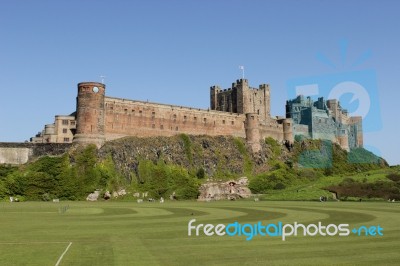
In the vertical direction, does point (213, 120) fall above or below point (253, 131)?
above

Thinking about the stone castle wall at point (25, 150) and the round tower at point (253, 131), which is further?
the round tower at point (253, 131)

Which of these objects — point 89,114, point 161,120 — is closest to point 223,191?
point 161,120

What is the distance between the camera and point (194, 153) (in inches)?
4016

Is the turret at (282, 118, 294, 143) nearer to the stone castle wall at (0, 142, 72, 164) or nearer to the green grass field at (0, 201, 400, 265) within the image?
the stone castle wall at (0, 142, 72, 164)

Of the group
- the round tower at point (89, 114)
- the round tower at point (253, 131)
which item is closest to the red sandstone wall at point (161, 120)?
the round tower at point (253, 131)

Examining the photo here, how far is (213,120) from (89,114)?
3529 cm

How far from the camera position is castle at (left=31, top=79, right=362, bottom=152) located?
9194cm

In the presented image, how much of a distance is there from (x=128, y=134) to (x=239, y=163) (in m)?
29.4

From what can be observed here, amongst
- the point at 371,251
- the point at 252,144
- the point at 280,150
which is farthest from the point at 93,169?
the point at 371,251

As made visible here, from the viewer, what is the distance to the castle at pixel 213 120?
302 feet

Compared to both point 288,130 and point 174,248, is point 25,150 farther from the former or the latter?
point 174,248

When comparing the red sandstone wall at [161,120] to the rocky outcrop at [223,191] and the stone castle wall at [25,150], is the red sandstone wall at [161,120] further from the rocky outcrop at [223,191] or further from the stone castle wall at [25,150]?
the rocky outcrop at [223,191]

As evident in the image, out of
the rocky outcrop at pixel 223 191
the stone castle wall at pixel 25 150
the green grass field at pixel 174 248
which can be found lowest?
the green grass field at pixel 174 248

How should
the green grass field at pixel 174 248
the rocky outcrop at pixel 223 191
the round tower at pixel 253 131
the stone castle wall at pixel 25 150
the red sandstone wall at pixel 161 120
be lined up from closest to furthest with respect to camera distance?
1. the green grass field at pixel 174 248
2. the rocky outcrop at pixel 223 191
3. the stone castle wall at pixel 25 150
4. the red sandstone wall at pixel 161 120
5. the round tower at pixel 253 131
